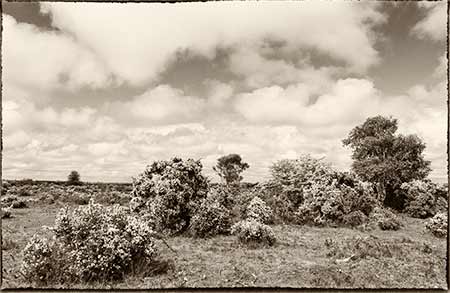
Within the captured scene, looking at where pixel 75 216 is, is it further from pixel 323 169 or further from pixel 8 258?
pixel 323 169

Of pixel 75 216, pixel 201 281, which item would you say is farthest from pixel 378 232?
pixel 75 216

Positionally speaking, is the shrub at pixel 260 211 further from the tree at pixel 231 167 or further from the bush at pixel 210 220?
the tree at pixel 231 167

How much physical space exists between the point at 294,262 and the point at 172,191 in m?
5.08

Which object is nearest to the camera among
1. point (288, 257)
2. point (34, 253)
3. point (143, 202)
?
point (34, 253)

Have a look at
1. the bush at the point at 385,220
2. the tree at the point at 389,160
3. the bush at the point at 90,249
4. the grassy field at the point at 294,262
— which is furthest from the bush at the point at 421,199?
the bush at the point at 90,249

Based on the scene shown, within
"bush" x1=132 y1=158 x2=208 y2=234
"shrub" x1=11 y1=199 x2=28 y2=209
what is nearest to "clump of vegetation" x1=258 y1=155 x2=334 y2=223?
"bush" x1=132 y1=158 x2=208 y2=234

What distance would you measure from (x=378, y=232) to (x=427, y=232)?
1.55m

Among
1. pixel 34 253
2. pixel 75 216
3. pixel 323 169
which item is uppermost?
pixel 323 169

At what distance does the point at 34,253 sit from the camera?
919 cm

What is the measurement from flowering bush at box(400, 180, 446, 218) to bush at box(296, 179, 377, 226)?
10.7ft

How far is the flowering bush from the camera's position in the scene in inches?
762

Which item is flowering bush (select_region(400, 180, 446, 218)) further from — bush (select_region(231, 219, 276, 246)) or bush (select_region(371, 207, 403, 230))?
bush (select_region(231, 219, 276, 246))

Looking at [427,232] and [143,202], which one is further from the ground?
[143,202]

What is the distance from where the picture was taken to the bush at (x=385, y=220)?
Answer: 1559 centimetres
